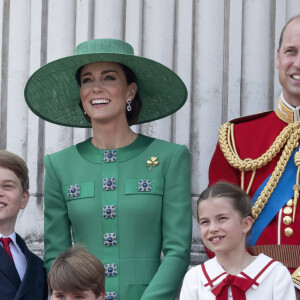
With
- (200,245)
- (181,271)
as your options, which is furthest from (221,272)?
(200,245)

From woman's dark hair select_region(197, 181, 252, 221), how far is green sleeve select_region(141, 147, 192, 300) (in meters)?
0.34

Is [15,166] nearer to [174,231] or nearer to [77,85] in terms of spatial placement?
[77,85]

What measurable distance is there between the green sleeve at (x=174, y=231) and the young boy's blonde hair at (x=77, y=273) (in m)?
0.25

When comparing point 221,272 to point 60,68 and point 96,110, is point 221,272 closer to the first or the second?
point 96,110

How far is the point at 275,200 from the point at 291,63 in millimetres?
608

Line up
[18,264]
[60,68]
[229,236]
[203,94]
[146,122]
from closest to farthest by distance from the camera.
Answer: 1. [229,236]
2. [18,264]
3. [60,68]
4. [146,122]
5. [203,94]

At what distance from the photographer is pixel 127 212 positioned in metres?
4.04

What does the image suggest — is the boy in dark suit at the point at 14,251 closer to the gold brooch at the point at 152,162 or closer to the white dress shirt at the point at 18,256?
the white dress shirt at the point at 18,256

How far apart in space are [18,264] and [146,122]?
3.53 ft

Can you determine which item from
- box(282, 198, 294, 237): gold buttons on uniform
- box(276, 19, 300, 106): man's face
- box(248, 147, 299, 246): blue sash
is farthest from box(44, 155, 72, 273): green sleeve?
box(276, 19, 300, 106): man's face

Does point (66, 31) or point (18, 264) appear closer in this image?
point (18, 264)

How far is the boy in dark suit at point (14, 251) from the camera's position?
3.84m

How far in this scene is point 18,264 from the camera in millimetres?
3973

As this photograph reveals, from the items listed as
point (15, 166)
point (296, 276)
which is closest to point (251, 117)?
point (296, 276)
